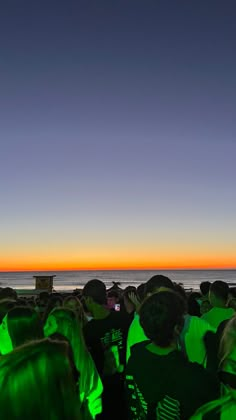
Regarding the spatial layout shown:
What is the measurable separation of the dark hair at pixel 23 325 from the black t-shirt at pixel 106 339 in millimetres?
2130

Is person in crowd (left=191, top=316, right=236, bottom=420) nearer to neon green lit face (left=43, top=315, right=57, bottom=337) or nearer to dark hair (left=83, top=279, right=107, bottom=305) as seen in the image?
neon green lit face (left=43, top=315, right=57, bottom=337)

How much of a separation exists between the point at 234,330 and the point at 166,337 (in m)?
0.72

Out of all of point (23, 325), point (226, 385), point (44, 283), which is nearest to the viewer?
point (226, 385)

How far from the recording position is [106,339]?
19.0 ft

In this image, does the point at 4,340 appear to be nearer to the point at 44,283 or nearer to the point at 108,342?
the point at 108,342

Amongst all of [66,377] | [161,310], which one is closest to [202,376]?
[161,310]

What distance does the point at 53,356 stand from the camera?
184 cm

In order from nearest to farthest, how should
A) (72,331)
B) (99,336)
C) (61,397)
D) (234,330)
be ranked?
(61,397) → (234,330) → (72,331) → (99,336)

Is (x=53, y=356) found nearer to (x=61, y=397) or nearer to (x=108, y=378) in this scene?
(x=61, y=397)

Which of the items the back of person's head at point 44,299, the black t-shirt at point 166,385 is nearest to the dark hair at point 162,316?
the black t-shirt at point 166,385

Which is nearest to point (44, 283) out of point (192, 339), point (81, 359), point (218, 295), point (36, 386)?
point (218, 295)

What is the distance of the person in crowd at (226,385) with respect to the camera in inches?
78.3

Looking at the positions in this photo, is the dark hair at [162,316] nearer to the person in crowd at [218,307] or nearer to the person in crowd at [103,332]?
the person in crowd at [103,332]

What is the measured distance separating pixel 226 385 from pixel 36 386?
1057 millimetres
